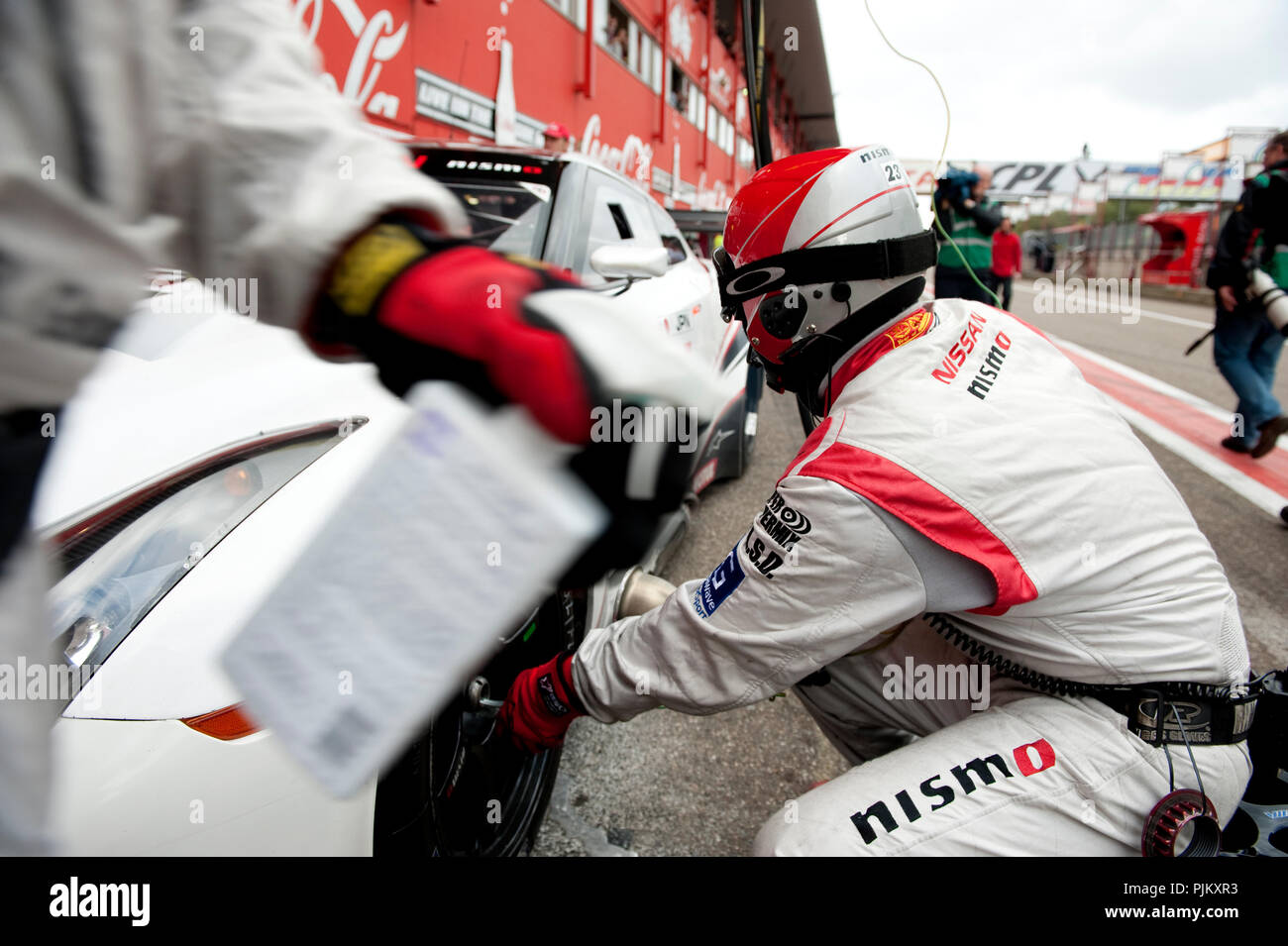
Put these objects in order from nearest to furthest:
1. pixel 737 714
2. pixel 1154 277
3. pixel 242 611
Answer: pixel 242 611
pixel 737 714
pixel 1154 277

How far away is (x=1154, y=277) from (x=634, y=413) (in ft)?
94.3

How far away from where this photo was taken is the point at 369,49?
5930mm

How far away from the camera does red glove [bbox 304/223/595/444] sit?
542 millimetres

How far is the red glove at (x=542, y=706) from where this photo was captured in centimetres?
147

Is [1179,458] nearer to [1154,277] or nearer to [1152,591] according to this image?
[1152,591]

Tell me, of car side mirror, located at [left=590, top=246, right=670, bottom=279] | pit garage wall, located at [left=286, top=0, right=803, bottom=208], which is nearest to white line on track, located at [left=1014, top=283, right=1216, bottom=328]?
pit garage wall, located at [left=286, top=0, right=803, bottom=208]

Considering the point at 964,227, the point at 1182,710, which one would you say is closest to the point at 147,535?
the point at 1182,710

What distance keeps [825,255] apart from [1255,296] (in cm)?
471

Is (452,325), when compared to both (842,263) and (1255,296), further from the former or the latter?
(1255,296)

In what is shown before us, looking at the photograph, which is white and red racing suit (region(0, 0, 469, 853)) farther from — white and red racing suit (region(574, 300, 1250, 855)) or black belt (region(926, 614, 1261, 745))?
black belt (region(926, 614, 1261, 745))

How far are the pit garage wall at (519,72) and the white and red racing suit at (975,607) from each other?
96 centimetres

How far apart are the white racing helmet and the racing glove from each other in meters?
1.08

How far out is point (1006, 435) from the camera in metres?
1.30
